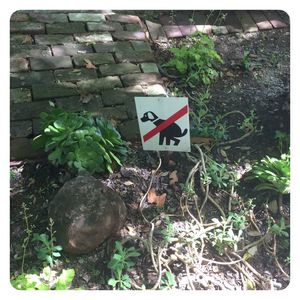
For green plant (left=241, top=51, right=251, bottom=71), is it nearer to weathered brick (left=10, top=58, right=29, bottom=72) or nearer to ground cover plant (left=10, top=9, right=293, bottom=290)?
ground cover plant (left=10, top=9, right=293, bottom=290)

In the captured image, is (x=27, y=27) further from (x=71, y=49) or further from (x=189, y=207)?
(x=189, y=207)

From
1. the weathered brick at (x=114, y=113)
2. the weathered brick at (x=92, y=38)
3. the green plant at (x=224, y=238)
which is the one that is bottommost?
the green plant at (x=224, y=238)

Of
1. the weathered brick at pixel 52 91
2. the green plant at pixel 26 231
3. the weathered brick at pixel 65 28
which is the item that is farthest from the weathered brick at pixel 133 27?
the green plant at pixel 26 231

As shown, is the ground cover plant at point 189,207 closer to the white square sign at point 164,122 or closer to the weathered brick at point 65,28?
the white square sign at point 164,122

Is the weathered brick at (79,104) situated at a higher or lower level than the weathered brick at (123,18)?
lower

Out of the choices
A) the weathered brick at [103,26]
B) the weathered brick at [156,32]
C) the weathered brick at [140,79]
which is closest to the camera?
the weathered brick at [140,79]

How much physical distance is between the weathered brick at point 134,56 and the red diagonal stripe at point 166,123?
2.69ft

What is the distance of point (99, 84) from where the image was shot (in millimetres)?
2527

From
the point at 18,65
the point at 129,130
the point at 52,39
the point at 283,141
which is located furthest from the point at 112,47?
the point at 283,141

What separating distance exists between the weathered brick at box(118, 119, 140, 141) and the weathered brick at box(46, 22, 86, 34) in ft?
2.62

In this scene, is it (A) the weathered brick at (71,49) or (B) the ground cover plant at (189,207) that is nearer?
(B) the ground cover plant at (189,207)

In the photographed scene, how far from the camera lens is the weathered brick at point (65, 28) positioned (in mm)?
2762

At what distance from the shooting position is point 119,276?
1.73m

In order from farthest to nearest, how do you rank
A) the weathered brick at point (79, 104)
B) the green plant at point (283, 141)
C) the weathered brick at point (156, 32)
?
1. the weathered brick at point (156, 32)
2. the weathered brick at point (79, 104)
3. the green plant at point (283, 141)
